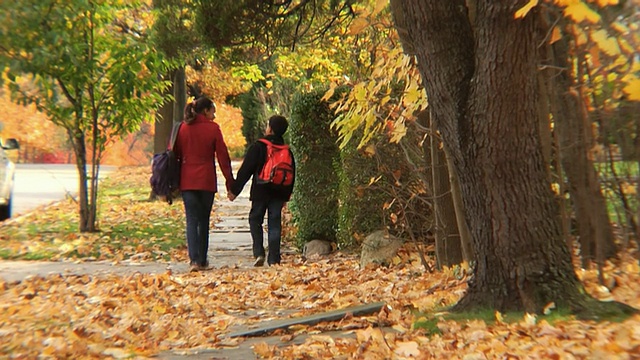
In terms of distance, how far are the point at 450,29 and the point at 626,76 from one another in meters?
1.16

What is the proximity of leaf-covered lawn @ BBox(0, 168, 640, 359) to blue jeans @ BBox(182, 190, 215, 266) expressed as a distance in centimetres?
32

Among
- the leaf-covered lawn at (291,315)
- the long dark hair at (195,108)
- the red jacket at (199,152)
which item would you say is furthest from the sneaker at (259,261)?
the long dark hair at (195,108)

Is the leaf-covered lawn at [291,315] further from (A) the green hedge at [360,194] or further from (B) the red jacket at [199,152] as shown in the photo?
(B) the red jacket at [199,152]

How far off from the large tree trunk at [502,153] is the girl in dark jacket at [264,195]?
18.0 feet

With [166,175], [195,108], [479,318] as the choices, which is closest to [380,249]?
[166,175]

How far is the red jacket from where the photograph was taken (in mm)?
10656

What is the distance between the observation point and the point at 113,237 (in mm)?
14195

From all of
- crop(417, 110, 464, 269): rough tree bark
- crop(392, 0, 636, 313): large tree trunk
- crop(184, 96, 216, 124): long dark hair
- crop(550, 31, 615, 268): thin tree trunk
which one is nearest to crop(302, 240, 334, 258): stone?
crop(184, 96, 216, 124): long dark hair

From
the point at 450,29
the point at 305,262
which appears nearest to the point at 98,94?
the point at 305,262

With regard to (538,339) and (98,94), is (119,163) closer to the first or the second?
(98,94)

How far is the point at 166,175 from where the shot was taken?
10.5m

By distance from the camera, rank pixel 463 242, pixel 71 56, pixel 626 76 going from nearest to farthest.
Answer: pixel 626 76 → pixel 463 242 → pixel 71 56

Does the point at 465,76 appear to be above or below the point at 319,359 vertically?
above

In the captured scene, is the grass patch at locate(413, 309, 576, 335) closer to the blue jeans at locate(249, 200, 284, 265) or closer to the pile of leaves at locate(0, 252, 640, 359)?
the pile of leaves at locate(0, 252, 640, 359)
